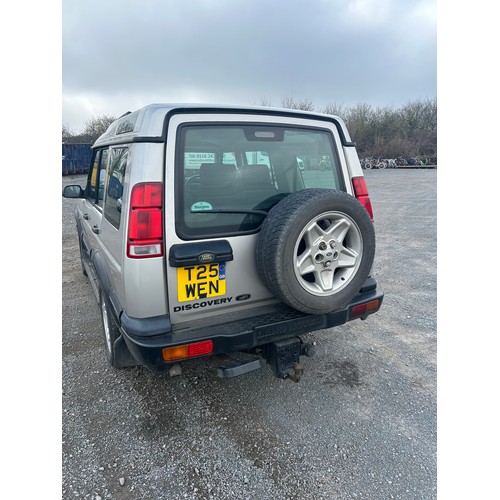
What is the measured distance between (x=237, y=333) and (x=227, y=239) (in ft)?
1.90

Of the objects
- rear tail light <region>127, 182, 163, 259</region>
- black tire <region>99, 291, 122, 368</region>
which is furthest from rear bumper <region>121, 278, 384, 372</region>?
black tire <region>99, 291, 122, 368</region>

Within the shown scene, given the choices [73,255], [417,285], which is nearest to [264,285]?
[417,285]

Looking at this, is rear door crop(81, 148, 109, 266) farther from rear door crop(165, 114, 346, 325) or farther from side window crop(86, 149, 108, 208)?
rear door crop(165, 114, 346, 325)

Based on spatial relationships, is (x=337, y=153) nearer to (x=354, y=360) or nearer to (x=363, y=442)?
(x=354, y=360)

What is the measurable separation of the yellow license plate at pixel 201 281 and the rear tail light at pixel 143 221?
0.72ft

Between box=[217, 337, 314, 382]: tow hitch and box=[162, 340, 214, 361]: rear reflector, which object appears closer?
box=[162, 340, 214, 361]: rear reflector

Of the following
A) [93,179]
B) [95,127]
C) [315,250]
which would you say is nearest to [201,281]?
[315,250]

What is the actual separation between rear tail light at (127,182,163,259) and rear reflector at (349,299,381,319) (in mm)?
1446

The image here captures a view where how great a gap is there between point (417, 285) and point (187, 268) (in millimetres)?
3789

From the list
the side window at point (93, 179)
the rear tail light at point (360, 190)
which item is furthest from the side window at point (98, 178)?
the rear tail light at point (360, 190)

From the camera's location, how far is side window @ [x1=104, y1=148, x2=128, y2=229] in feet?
7.37

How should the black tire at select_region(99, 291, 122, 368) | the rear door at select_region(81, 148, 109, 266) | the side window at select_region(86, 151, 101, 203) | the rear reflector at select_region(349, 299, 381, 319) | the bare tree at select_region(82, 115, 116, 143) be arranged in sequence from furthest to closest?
the bare tree at select_region(82, 115, 116, 143) → the side window at select_region(86, 151, 101, 203) → the rear door at select_region(81, 148, 109, 266) → the black tire at select_region(99, 291, 122, 368) → the rear reflector at select_region(349, 299, 381, 319)

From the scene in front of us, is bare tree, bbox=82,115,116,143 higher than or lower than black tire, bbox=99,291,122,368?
higher

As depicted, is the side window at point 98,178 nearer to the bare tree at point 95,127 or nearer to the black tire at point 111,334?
the black tire at point 111,334
